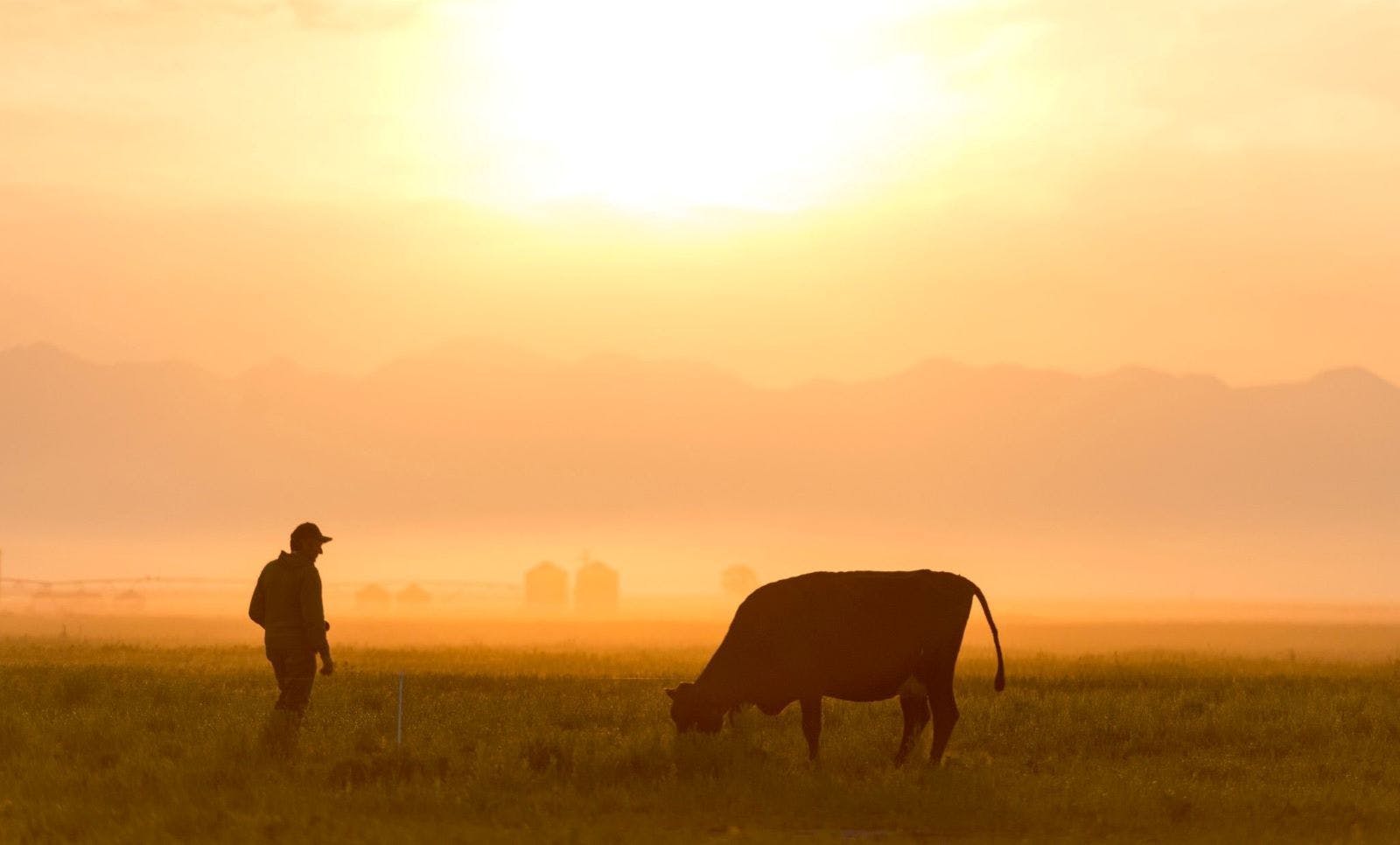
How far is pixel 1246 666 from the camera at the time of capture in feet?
157

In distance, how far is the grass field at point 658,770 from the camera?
1727 centimetres

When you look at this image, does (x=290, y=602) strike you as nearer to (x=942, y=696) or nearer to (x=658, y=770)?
(x=658, y=770)

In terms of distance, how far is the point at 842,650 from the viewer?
73.7ft

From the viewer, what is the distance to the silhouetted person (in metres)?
21.2

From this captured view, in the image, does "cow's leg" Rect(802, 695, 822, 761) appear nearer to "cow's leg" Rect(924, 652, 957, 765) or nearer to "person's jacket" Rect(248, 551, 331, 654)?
"cow's leg" Rect(924, 652, 957, 765)

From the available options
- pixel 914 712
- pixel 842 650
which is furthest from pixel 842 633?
pixel 914 712

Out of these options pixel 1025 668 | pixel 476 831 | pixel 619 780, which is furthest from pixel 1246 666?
pixel 476 831

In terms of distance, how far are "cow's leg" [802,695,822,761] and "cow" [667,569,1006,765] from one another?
0.02 metres

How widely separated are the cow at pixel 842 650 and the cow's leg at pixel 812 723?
0.06 ft

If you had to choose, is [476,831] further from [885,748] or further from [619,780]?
[885,748]

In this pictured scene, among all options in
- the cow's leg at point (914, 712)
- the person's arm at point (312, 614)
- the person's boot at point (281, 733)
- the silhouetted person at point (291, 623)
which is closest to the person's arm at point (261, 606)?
the silhouetted person at point (291, 623)

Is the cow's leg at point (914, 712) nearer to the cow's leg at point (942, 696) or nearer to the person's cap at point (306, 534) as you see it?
the cow's leg at point (942, 696)

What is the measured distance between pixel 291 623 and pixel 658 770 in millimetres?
4709

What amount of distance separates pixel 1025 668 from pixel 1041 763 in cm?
2446
